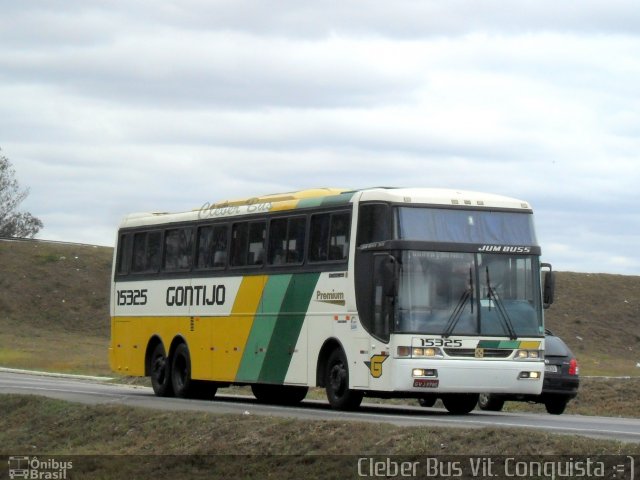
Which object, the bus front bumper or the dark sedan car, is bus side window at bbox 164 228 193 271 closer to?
the dark sedan car

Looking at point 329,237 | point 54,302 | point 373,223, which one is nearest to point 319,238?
point 329,237

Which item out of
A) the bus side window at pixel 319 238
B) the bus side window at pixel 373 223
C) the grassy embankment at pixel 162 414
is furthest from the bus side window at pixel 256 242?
the grassy embankment at pixel 162 414

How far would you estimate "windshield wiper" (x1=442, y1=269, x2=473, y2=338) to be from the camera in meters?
22.2

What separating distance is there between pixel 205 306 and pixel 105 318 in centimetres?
5086

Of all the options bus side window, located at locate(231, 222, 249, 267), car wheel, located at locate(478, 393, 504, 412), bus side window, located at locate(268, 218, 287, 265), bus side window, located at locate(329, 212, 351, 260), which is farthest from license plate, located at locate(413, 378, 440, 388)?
bus side window, located at locate(231, 222, 249, 267)

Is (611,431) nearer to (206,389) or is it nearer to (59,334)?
(206,389)

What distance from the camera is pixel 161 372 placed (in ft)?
97.0

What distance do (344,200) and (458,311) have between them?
9.11ft

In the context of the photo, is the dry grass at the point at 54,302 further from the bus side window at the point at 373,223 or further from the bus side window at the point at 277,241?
the bus side window at the point at 373,223

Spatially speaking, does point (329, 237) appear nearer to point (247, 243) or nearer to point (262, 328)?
point (262, 328)

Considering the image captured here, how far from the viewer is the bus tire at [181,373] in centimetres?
2862

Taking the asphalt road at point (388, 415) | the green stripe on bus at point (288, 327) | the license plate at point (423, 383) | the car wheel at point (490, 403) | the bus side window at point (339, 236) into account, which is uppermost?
the bus side window at point (339, 236)

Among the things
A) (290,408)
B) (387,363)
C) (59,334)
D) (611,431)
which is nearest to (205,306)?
(290,408)

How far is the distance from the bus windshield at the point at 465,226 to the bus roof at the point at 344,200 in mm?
136
